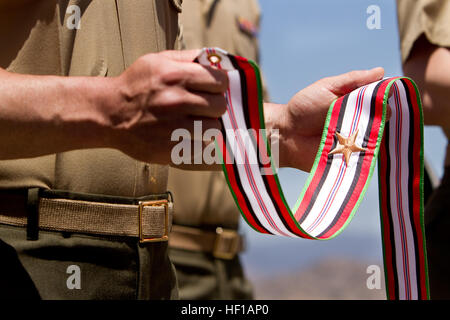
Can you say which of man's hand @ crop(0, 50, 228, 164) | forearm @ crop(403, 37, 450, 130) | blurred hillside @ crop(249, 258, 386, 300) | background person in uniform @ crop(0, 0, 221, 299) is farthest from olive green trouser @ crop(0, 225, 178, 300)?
blurred hillside @ crop(249, 258, 386, 300)

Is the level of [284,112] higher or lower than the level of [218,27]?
lower

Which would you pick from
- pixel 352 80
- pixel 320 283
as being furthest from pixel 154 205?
pixel 320 283

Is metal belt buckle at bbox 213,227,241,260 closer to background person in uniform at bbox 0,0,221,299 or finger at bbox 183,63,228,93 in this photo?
background person in uniform at bbox 0,0,221,299

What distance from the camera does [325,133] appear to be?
1.66m

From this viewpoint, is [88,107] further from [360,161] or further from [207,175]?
[207,175]

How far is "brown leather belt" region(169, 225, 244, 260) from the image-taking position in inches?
117

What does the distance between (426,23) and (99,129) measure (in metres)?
1.36

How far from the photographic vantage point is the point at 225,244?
307 cm

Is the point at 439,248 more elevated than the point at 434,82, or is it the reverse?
the point at 434,82
